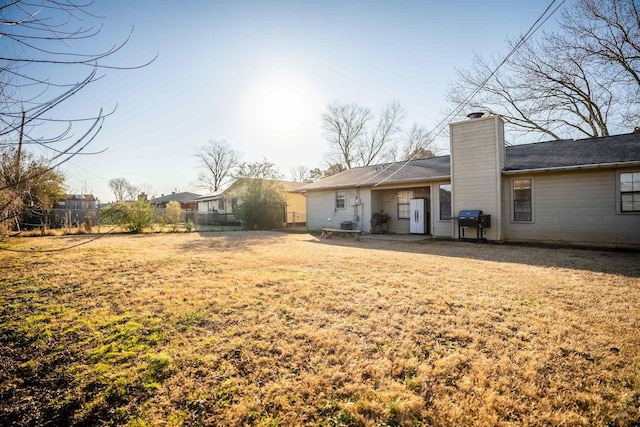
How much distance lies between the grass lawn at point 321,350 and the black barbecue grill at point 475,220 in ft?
16.1

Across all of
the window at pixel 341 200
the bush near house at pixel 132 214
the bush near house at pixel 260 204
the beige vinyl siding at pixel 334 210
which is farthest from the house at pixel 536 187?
the bush near house at pixel 132 214

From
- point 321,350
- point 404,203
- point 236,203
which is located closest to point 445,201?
point 404,203

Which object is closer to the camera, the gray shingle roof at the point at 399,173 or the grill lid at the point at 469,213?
the grill lid at the point at 469,213

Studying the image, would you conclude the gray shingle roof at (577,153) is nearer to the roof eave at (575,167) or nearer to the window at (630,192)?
the roof eave at (575,167)

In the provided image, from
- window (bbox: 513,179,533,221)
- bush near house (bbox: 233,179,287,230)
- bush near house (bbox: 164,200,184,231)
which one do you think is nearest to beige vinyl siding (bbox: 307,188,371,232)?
bush near house (bbox: 233,179,287,230)

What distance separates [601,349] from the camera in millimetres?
2604

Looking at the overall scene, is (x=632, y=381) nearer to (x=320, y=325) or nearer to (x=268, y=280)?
(x=320, y=325)

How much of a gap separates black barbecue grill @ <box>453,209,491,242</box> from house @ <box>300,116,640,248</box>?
0.86ft

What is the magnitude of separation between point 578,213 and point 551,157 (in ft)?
7.74

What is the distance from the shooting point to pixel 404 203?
14711 millimetres

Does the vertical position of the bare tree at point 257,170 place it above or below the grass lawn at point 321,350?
above

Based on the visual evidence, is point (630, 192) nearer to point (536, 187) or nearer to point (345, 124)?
point (536, 187)

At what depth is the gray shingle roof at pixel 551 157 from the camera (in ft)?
29.7

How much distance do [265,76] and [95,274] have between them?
731 cm
